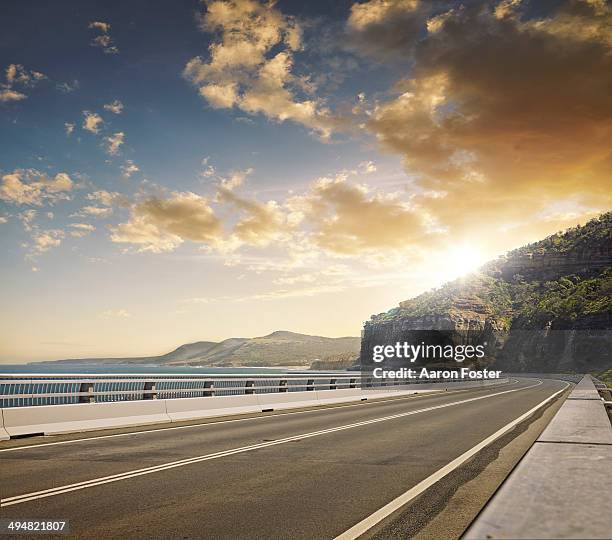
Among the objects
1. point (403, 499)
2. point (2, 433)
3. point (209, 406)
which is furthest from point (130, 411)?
point (403, 499)

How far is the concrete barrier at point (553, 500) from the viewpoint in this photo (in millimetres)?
2221

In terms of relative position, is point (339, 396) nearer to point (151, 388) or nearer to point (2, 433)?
point (151, 388)

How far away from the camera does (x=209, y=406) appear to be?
19.8 metres

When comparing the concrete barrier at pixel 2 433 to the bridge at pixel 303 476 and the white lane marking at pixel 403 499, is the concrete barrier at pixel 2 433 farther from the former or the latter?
the white lane marking at pixel 403 499

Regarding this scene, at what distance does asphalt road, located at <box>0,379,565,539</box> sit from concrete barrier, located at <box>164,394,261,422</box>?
3393mm

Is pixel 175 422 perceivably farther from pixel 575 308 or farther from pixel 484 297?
pixel 484 297

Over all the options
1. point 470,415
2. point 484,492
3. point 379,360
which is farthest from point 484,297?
point 484,492

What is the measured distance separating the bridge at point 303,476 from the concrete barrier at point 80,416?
1.3 inches

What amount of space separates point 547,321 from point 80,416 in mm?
145848

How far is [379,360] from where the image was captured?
589 feet

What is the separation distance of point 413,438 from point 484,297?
634 feet

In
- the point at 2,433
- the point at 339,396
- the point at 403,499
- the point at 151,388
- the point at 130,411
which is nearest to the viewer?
the point at 403,499

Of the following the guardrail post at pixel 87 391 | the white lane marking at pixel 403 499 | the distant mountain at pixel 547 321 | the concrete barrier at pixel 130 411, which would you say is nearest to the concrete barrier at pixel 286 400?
the concrete barrier at pixel 130 411

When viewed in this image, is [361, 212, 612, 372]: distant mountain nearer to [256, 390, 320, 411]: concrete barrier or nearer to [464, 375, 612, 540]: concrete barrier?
[256, 390, 320, 411]: concrete barrier
